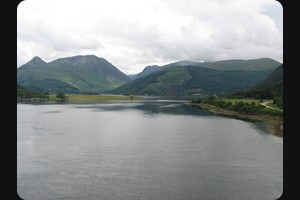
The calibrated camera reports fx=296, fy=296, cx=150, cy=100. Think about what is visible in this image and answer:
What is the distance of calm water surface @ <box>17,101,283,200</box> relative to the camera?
69.9 ft

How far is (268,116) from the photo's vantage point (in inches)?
2566

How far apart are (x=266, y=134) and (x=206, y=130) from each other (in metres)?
9.40

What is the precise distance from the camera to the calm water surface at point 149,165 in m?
21.3

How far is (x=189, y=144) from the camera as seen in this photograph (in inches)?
1487

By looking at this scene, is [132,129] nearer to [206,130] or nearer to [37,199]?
[206,130]

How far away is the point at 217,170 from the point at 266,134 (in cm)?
2299

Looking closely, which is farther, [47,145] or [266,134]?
[266,134]

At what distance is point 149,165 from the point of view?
27.8 m

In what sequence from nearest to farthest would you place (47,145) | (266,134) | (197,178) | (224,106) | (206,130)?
(197,178)
(47,145)
(266,134)
(206,130)
(224,106)

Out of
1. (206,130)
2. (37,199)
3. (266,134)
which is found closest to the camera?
(37,199)
